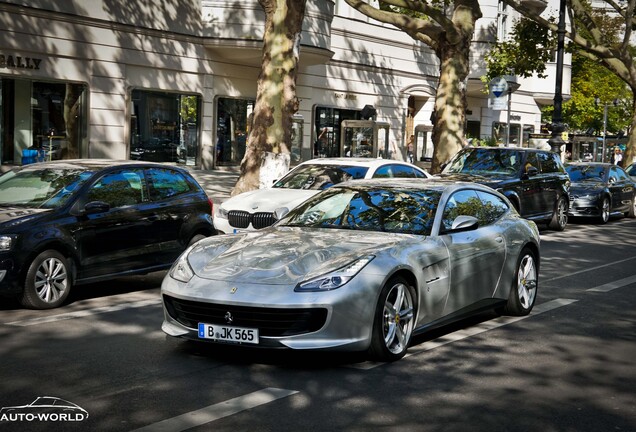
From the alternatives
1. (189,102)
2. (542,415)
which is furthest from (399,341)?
(189,102)

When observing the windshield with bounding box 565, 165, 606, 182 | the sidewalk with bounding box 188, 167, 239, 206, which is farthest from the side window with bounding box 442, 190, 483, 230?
the windshield with bounding box 565, 165, 606, 182

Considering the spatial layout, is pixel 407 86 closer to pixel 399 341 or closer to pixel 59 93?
pixel 59 93

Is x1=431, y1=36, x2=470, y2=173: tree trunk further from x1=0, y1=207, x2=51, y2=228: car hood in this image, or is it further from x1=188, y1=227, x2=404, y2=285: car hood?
Answer: x1=188, y1=227, x2=404, y2=285: car hood

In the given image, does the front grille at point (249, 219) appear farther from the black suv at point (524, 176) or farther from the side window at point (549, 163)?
the side window at point (549, 163)

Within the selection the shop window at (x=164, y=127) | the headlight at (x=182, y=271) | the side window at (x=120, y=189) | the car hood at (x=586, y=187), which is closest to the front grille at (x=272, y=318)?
the headlight at (x=182, y=271)

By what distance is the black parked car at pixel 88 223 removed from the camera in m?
9.37

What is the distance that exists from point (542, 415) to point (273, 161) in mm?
14192

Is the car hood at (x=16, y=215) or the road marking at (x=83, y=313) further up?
the car hood at (x=16, y=215)

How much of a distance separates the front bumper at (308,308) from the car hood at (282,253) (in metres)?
0.15

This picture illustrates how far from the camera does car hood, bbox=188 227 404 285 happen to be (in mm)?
6910

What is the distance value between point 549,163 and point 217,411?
52.5ft

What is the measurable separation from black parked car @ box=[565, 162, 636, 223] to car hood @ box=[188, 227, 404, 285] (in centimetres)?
1626

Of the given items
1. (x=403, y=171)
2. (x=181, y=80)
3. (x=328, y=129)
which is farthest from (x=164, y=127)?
(x=403, y=171)

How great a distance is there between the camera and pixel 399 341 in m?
7.23
